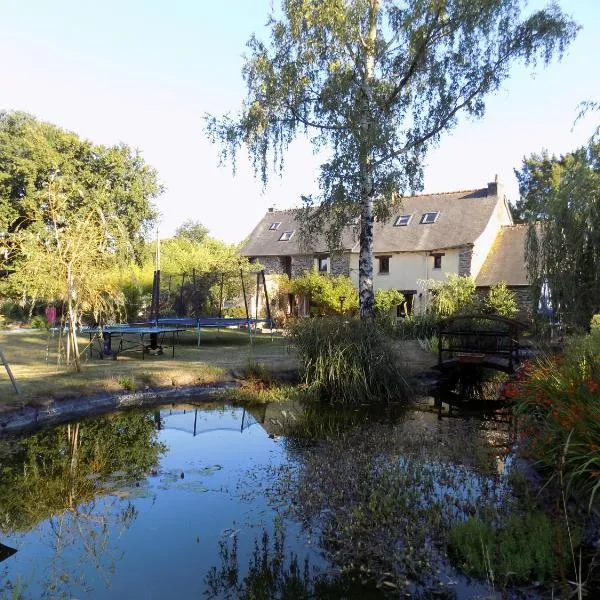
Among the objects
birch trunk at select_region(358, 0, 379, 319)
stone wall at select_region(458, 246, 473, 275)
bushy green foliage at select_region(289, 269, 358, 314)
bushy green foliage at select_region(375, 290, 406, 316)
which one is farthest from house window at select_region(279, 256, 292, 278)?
birch trunk at select_region(358, 0, 379, 319)

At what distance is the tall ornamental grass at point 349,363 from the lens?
10680mm

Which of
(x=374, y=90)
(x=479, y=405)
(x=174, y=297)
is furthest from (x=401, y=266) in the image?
(x=479, y=405)

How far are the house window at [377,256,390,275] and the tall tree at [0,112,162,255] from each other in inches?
512

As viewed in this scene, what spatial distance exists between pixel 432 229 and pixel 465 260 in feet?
9.06

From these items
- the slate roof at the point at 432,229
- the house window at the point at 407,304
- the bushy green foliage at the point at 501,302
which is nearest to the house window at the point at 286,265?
the slate roof at the point at 432,229

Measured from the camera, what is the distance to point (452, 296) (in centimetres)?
2192

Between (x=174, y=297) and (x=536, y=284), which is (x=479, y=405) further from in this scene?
(x=174, y=297)

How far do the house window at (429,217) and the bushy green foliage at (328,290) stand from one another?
16.0ft

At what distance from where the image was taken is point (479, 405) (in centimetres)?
1149

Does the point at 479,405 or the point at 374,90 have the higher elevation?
the point at 374,90

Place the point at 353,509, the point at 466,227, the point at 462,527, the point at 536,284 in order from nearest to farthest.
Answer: the point at 462,527
the point at 353,509
the point at 536,284
the point at 466,227

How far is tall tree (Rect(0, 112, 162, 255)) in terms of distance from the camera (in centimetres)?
2781

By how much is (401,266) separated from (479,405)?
50.4ft

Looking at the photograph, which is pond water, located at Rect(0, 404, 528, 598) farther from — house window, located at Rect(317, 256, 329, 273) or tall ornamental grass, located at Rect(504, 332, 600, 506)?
house window, located at Rect(317, 256, 329, 273)
